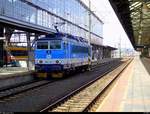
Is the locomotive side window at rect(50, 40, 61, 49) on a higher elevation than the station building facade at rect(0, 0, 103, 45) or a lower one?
lower

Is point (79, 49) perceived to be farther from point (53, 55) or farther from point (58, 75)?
point (53, 55)

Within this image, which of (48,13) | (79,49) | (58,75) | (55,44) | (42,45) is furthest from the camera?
(48,13)

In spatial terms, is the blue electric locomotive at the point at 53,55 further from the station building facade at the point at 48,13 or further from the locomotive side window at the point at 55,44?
the station building facade at the point at 48,13

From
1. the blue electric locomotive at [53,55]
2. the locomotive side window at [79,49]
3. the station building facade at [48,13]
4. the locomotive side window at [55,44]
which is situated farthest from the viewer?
the station building facade at [48,13]

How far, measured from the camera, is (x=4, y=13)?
40.4 meters

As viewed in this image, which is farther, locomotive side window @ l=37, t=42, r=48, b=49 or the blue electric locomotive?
locomotive side window @ l=37, t=42, r=48, b=49

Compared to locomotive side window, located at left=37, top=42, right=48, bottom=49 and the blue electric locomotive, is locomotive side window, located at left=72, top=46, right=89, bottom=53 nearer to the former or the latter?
the blue electric locomotive

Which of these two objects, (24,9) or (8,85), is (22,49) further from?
(8,85)

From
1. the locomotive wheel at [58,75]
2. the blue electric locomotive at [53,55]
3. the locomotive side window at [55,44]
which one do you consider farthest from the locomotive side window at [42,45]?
the locomotive wheel at [58,75]

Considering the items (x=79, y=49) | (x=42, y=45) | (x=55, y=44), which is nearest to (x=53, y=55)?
(x=55, y=44)

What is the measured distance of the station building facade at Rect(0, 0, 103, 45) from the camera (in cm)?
4306

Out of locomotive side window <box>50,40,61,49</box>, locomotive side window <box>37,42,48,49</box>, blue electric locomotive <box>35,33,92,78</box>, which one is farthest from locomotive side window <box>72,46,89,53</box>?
locomotive side window <box>37,42,48,49</box>

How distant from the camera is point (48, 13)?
5866 centimetres

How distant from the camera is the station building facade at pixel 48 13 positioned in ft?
141
